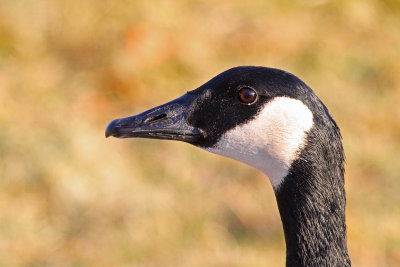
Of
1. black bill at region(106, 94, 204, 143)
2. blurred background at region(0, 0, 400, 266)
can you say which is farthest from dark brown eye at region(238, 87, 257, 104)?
blurred background at region(0, 0, 400, 266)

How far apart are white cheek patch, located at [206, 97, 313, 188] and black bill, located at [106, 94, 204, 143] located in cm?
13

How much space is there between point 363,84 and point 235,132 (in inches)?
137

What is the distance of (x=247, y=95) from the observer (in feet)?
7.90

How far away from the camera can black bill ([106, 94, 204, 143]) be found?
2463 millimetres

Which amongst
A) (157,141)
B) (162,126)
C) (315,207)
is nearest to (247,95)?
(162,126)

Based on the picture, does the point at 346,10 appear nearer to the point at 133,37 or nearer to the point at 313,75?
the point at 313,75

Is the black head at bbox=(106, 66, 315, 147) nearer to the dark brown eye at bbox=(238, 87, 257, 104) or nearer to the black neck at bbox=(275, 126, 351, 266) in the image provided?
the dark brown eye at bbox=(238, 87, 257, 104)

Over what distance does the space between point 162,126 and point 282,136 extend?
17.9 inches

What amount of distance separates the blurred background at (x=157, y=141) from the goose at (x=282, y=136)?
1848mm

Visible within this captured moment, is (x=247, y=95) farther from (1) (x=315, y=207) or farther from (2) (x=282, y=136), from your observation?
(1) (x=315, y=207)

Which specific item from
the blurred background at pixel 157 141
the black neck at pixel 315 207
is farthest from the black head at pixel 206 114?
the blurred background at pixel 157 141

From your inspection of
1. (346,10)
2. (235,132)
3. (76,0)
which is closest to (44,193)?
(76,0)

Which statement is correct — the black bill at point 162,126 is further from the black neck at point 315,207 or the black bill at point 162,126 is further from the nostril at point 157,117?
the black neck at point 315,207

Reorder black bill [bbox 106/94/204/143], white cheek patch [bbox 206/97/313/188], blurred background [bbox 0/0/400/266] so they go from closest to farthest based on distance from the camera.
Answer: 1. white cheek patch [bbox 206/97/313/188]
2. black bill [bbox 106/94/204/143]
3. blurred background [bbox 0/0/400/266]
